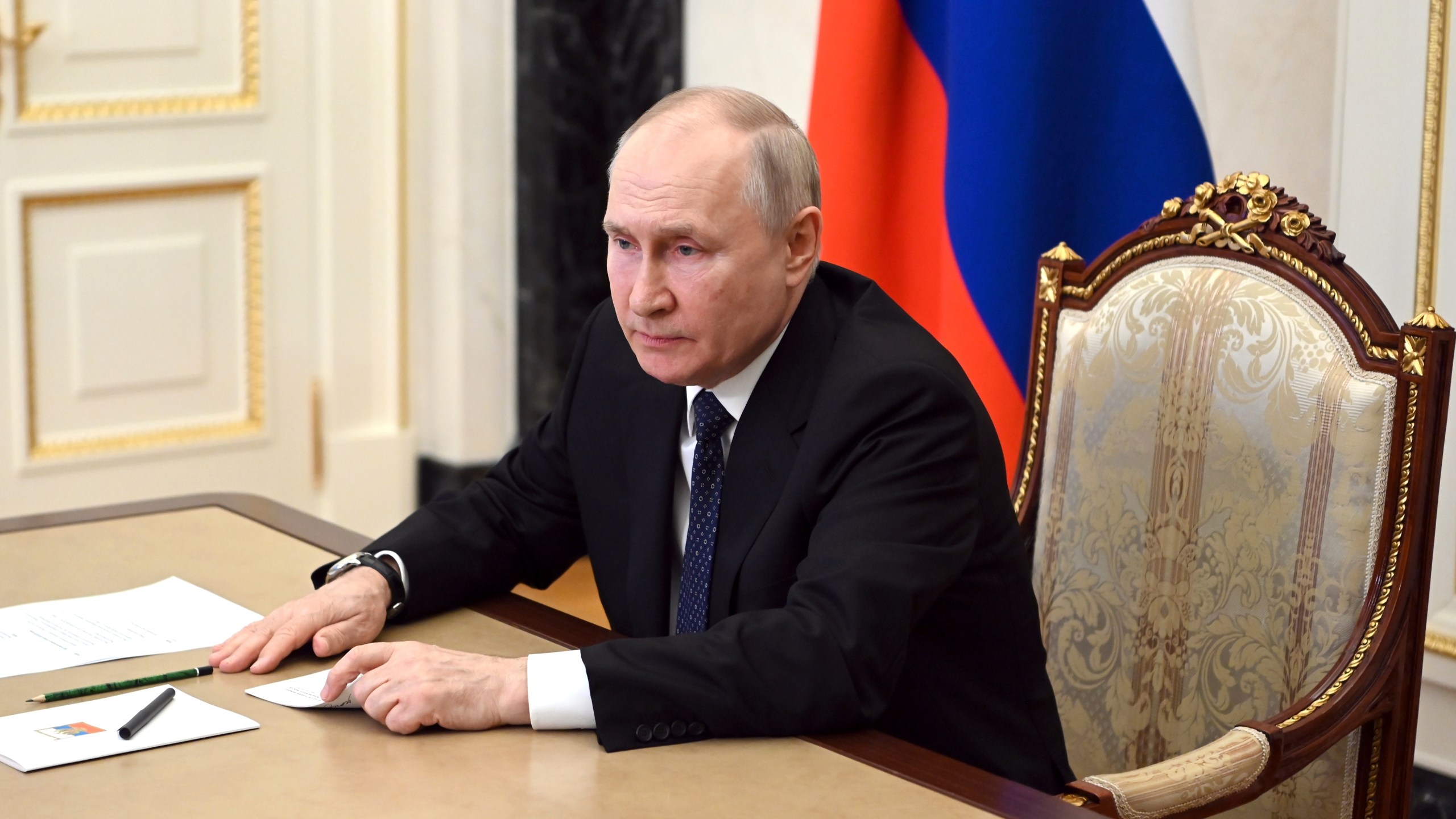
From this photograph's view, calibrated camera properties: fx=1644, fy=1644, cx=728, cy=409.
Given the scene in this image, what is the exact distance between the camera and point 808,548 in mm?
1639

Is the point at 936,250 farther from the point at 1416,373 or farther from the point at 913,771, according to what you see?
the point at 913,771

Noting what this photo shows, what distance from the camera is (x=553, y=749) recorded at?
1353 millimetres

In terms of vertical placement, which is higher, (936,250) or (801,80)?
(801,80)

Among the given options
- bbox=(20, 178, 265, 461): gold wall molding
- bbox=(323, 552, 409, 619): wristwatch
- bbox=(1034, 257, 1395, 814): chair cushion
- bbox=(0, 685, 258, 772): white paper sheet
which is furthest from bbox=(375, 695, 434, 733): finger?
bbox=(20, 178, 265, 461): gold wall molding

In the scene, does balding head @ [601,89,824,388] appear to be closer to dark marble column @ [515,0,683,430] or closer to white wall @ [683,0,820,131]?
white wall @ [683,0,820,131]

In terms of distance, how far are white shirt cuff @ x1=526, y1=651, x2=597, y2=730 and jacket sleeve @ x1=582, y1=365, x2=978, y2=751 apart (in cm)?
1

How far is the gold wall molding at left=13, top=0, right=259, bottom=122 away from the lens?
380 cm

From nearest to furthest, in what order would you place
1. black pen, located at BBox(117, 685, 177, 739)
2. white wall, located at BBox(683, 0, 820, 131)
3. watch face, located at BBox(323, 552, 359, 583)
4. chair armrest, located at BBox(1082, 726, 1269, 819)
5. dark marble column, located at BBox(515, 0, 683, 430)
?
black pen, located at BBox(117, 685, 177, 739) → chair armrest, located at BBox(1082, 726, 1269, 819) → watch face, located at BBox(323, 552, 359, 583) → white wall, located at BBox(683, 0, 820, 131) → dark marble column, located at BBox(515, 0, 683, 430)

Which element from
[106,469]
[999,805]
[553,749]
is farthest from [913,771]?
[106,469]

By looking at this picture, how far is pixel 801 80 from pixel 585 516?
2.35 meters

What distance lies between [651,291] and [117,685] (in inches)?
24.3

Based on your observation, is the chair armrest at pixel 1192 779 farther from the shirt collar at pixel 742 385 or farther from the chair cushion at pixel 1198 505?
the shirt collar at pixel 742 385

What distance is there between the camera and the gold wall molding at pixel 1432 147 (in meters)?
2.47

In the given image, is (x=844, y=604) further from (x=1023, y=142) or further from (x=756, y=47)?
(x=756, y=47)
